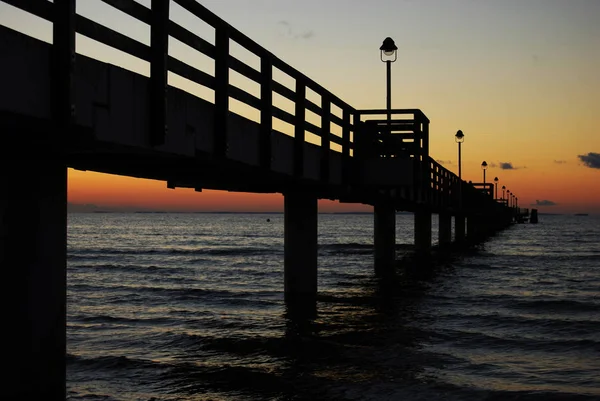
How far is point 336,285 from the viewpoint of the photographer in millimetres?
25734

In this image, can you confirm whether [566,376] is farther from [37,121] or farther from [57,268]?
[37,121]

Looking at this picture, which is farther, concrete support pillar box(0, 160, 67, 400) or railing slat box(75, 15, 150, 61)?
concrete support pillar box(0, 160, 67, 400)

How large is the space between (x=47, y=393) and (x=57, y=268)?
132cm

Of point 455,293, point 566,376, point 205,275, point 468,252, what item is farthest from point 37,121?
point 468,252

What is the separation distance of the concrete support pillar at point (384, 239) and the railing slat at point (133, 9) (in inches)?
832

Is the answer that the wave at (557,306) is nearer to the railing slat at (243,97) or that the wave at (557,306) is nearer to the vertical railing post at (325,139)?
the vertical railing post at (325,139)

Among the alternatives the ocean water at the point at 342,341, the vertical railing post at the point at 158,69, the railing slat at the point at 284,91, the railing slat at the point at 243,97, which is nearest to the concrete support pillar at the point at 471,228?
the ocean water at the point at 342,341

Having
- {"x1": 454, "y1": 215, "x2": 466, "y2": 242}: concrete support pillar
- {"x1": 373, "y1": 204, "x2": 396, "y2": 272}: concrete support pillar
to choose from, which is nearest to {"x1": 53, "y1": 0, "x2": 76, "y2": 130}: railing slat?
{"x1": 373, "y1": 204, "x2": 396, "y2": 272}: concrete support pillar

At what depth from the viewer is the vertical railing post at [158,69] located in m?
7.82

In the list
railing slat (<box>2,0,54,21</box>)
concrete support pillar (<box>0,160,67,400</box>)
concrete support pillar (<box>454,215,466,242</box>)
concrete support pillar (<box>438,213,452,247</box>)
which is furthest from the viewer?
concrete support pillar (<box>454,215,466,242</box>)

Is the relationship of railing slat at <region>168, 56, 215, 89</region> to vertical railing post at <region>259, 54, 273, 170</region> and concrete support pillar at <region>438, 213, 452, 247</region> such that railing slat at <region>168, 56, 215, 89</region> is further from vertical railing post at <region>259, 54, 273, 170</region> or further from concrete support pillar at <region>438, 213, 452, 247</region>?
concrete support pillar at <region>438, 213, 452, 247</region>

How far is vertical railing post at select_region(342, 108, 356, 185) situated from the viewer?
1742 centimetres

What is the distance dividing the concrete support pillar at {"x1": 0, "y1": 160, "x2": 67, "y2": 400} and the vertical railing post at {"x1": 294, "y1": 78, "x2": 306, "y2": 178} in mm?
6239

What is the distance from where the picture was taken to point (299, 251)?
18.1 m
